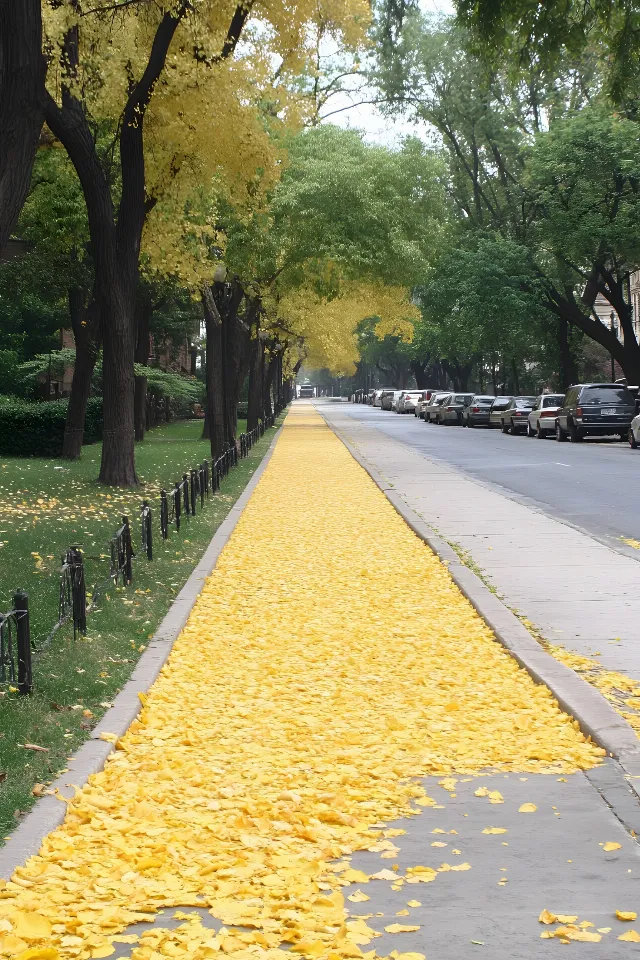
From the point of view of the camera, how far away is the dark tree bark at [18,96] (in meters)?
10.3

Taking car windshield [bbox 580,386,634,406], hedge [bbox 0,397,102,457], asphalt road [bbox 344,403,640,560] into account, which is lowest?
asphalt road [bbox 344,403,640,560]

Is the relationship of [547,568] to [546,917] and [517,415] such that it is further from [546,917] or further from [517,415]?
[517,415]

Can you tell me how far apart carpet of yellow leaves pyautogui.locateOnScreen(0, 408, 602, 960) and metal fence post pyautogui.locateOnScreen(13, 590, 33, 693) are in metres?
0.73

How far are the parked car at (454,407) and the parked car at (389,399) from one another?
2839cm

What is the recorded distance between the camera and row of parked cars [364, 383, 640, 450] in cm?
4197

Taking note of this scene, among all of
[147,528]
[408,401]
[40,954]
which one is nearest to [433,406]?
[408,401]

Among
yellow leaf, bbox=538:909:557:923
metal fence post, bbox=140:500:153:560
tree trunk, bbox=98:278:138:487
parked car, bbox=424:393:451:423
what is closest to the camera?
yellow leaf, bbox=538:909:557:923

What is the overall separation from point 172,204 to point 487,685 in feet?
57.9

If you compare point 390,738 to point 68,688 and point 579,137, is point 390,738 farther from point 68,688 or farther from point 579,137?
point 579,137

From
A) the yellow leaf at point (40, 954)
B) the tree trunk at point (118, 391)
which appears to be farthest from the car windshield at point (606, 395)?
the yellow leaf at point (40, 954)

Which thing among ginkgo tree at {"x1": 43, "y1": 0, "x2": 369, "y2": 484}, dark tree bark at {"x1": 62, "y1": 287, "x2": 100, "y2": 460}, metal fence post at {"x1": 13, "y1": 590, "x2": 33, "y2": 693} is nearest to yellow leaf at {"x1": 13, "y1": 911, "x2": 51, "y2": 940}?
metal fence post at {"x1": 13, "y1": 590, "x2": 33, "y2": 693}

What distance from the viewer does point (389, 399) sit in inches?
4060

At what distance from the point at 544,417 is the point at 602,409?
18.0ft

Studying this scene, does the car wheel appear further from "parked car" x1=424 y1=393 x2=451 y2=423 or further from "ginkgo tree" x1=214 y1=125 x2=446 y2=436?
"parked car" x1=424 y1=393 x2=451 y2=423
